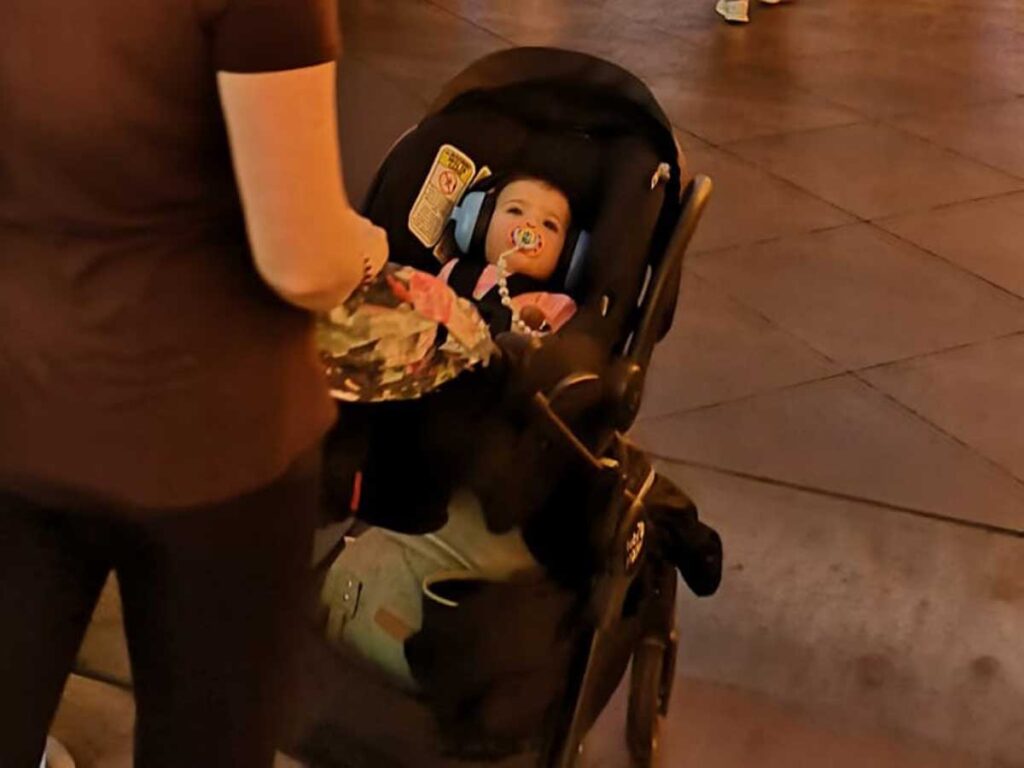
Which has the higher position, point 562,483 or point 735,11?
point 562,483

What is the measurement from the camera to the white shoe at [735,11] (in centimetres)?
639

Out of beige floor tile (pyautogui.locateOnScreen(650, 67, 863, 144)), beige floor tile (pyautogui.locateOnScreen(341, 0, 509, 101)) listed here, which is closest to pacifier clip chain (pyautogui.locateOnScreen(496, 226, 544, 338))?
beige floor tile (pyautogui.locateOnScreen(650, 67, 863, 144))

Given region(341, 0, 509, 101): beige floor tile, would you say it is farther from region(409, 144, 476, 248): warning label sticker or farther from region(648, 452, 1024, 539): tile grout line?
region(409, 144, 476, 248): warning label sticker

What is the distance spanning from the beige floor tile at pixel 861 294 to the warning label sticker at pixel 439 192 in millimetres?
1520

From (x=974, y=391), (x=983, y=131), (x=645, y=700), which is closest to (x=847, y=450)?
(x=974, y=391)

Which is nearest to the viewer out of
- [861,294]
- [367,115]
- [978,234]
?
A: [861,294]

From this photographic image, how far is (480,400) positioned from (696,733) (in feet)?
2.85

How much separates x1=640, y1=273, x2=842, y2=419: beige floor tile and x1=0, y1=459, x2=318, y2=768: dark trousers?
1.91 metres

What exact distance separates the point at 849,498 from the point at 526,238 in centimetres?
110

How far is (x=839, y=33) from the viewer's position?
6.26 m

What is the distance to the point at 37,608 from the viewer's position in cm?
130

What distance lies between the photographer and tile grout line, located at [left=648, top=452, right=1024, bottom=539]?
9.25 feet

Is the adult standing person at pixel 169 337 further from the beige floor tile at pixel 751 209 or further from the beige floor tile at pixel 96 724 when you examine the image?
the beige floor tile at pixel 751 209

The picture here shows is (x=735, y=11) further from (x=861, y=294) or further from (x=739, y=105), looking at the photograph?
(x=861, y=294)
